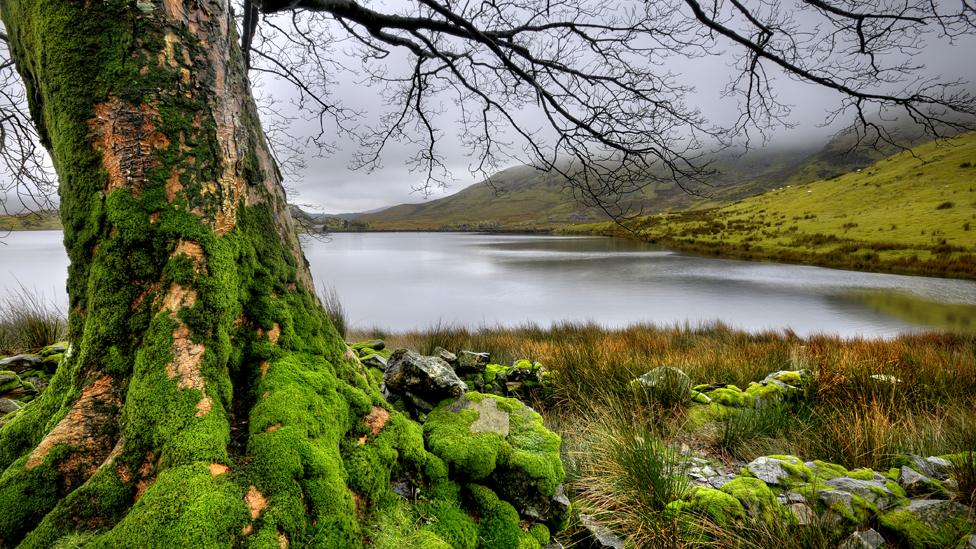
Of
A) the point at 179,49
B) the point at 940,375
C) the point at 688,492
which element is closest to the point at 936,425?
the point at 940,375

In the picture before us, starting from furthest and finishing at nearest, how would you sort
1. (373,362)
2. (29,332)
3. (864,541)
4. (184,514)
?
(29,332)
(373,362)
(864,541)
(184,514)

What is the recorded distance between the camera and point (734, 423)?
3.63 metres

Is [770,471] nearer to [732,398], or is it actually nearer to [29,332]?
[732,398]

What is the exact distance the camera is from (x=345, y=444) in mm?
1823

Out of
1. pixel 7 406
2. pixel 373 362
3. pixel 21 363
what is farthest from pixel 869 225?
pixel 21 363

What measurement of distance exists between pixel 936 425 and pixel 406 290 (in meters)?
21.6

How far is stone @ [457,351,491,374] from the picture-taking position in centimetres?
454

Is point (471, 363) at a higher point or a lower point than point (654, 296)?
higher

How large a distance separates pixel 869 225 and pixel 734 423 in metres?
33.8

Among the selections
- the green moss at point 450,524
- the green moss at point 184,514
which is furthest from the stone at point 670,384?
the green moss at point 184,514

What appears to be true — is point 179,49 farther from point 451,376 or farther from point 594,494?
point 594,494

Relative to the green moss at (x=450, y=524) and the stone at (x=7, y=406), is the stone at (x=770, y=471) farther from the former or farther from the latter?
the stone at (x=7, y=406)

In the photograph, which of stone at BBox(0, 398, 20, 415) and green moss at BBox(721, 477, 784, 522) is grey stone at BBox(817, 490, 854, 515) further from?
stone at BBox(0, 398, 20, 415)

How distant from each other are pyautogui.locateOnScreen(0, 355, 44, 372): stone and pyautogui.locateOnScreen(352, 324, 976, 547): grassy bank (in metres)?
5.44
